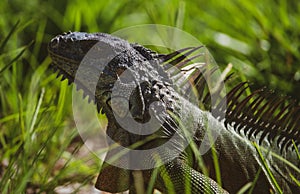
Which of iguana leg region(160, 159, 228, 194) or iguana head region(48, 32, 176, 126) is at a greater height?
iguana head region(48, 32, 176, 126)

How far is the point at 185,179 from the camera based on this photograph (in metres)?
2.50

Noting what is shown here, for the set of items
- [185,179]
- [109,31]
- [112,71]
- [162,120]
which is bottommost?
[109,31]

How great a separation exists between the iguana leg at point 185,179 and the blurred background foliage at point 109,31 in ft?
2.74

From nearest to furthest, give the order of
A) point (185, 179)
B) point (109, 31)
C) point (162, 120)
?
1. point (185, 179)
2. point (162, 120)
3. point (109, 31)

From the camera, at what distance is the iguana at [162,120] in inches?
104

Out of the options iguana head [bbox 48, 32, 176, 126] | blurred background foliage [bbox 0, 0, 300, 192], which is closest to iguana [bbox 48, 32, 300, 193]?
iguana head [bbox 48, 32, 176, 126]

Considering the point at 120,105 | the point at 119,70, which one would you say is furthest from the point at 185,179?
the point at 119,70

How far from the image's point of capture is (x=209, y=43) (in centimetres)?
454

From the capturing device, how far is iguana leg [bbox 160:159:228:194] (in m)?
2.47

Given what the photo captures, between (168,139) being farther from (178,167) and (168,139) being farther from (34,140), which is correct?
(34,140)

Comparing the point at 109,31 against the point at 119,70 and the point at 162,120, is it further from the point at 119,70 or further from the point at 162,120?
the point at 162,120

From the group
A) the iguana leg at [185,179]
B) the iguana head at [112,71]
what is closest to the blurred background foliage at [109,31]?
the iguana head at [112,71]

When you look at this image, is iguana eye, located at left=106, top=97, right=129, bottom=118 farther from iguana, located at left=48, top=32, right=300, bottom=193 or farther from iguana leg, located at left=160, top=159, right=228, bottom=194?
iguana leg, located at left=160, top=159, right=228, bottom=194

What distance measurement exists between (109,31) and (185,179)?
2.51m
